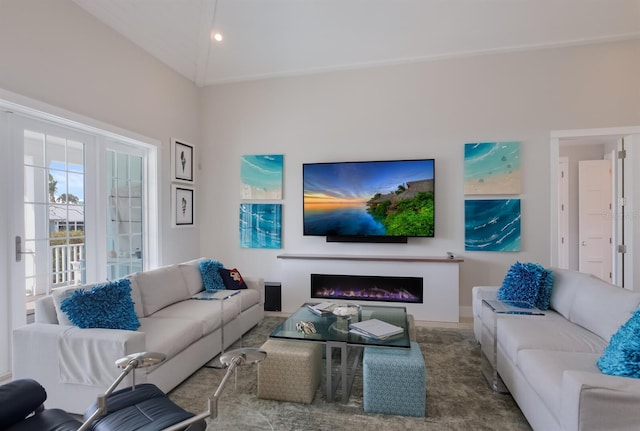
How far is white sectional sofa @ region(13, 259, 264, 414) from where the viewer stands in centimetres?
197

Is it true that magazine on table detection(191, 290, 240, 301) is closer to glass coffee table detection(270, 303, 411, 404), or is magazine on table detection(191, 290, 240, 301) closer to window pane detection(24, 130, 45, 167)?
glass coffee table detection(270, 303, 411, 404)

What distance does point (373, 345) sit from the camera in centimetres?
217

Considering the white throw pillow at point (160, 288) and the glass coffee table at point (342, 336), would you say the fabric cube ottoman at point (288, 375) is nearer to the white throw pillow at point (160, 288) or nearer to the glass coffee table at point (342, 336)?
the glass coffee table at point (342, 336)

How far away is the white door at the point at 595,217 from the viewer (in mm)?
5188

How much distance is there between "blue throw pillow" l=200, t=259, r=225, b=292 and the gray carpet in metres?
1.00

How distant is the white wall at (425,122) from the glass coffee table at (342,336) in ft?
5.24

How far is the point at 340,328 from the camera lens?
247 cm

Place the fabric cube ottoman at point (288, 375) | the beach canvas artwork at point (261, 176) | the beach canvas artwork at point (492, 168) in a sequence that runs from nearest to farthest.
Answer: the fabric cube ottoman at point (288, 375), the beach canvas artwork at point (492, 168), the beach canvas artwork at point (261, 176)

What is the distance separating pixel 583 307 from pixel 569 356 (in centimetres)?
74

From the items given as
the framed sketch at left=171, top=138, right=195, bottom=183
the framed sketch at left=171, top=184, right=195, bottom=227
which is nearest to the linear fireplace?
the framed sketch at left=171, top=184, right=195, bottom=227

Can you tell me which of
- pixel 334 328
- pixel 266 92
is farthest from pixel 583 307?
pixel 266 92

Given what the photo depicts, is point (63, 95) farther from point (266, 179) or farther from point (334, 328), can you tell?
point (334, 328)

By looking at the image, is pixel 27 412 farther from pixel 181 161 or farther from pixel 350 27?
pixel 350 27

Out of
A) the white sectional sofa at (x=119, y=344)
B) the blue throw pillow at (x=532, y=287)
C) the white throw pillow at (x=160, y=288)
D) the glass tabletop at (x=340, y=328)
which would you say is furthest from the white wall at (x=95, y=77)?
the blue throw pillow at (x=532, y=287)
